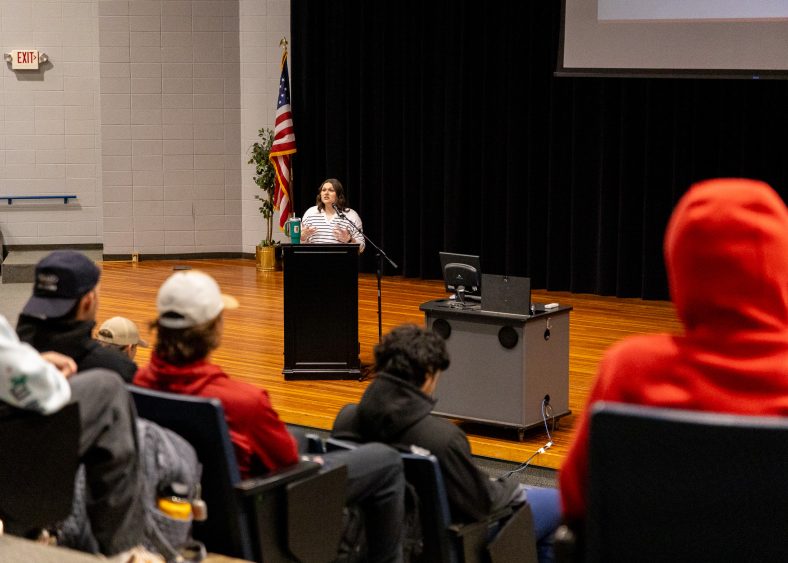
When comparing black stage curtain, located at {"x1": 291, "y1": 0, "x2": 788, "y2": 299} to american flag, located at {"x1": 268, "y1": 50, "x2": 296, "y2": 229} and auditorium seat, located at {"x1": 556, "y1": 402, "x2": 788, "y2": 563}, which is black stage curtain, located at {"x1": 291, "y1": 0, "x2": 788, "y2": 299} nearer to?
american flag, located at {"x1": 268, "y1": 50, "x2": 296, "y2": 229}

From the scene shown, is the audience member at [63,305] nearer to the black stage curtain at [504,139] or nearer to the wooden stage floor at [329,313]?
the wooden stage floor at [329,313]

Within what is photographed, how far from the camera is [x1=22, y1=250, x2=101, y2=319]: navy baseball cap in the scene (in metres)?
2.75

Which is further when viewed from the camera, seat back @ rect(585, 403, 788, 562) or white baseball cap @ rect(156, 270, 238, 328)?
white baseball cap @ rect(156, 270, 238, 328)

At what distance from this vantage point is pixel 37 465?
241cm

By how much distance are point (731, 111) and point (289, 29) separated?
4.44m

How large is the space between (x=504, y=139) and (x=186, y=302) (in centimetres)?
718

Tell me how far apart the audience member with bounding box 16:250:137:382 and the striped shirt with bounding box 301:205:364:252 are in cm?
410

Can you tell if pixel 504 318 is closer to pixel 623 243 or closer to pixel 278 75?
pixel 623 243

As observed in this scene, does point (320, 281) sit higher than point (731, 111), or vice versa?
point (731, 111)

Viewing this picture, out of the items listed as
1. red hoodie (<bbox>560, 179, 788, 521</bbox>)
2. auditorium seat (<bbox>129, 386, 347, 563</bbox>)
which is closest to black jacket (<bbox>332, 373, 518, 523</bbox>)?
auditorium seat (<bbox>129, 386, 347, 563</bbox>)

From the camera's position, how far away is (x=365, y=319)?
26.9 ft

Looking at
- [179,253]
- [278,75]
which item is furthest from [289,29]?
[179,253]

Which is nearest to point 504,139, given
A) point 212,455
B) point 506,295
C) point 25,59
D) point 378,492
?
point 506,295

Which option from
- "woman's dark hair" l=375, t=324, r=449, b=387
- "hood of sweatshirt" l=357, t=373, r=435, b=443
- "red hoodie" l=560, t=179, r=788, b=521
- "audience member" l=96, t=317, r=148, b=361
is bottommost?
"hood of sweatshirt" l=357, t=373, r=435, b=443
